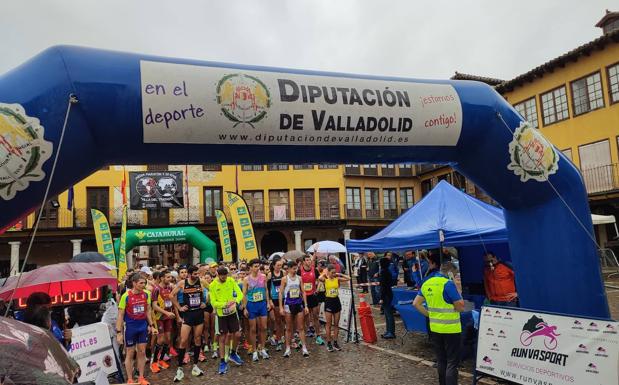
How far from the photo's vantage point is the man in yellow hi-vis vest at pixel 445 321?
5.75 metres

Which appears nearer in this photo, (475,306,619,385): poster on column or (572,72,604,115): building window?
(475,306,619,385): poster on column

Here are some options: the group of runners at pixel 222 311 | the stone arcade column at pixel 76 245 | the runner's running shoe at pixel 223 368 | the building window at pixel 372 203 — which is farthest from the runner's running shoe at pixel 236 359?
the building window at pixel 372 203

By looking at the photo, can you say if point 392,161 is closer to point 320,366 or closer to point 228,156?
point 228,156

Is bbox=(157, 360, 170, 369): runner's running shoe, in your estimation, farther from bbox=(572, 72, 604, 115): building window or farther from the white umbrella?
bbox=(572, 72, 604, 115): building window

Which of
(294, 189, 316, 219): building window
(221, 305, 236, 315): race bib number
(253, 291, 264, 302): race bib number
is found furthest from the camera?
(294, 189, 316, 219): building window

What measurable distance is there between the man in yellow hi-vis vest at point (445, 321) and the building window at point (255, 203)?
29658mm

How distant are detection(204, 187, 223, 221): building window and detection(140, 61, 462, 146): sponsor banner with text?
30480 millimetres

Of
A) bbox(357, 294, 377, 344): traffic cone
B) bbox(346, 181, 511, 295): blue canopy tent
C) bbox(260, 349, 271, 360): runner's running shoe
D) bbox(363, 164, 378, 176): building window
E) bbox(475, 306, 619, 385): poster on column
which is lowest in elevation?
bbox(260, 349, 271, 360): runner's running shoe

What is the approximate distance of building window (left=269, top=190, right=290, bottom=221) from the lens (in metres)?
35.3

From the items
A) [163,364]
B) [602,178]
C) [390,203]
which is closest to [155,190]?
[390,203]

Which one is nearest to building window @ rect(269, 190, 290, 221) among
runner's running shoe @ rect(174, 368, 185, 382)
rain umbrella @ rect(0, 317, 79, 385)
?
runner's running shoe @ rect(174, 368, 185, 382)

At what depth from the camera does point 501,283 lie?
8.66m

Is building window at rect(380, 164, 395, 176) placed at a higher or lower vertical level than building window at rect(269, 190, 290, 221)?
higher

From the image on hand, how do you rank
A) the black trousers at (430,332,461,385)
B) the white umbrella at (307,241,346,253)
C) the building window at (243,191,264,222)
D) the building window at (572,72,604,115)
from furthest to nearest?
the building window at (243,191,264,222), the white umbrella at (307,241,346,253), the building window at (572,72,604,115), the black trousers at (430,332,461,385)
